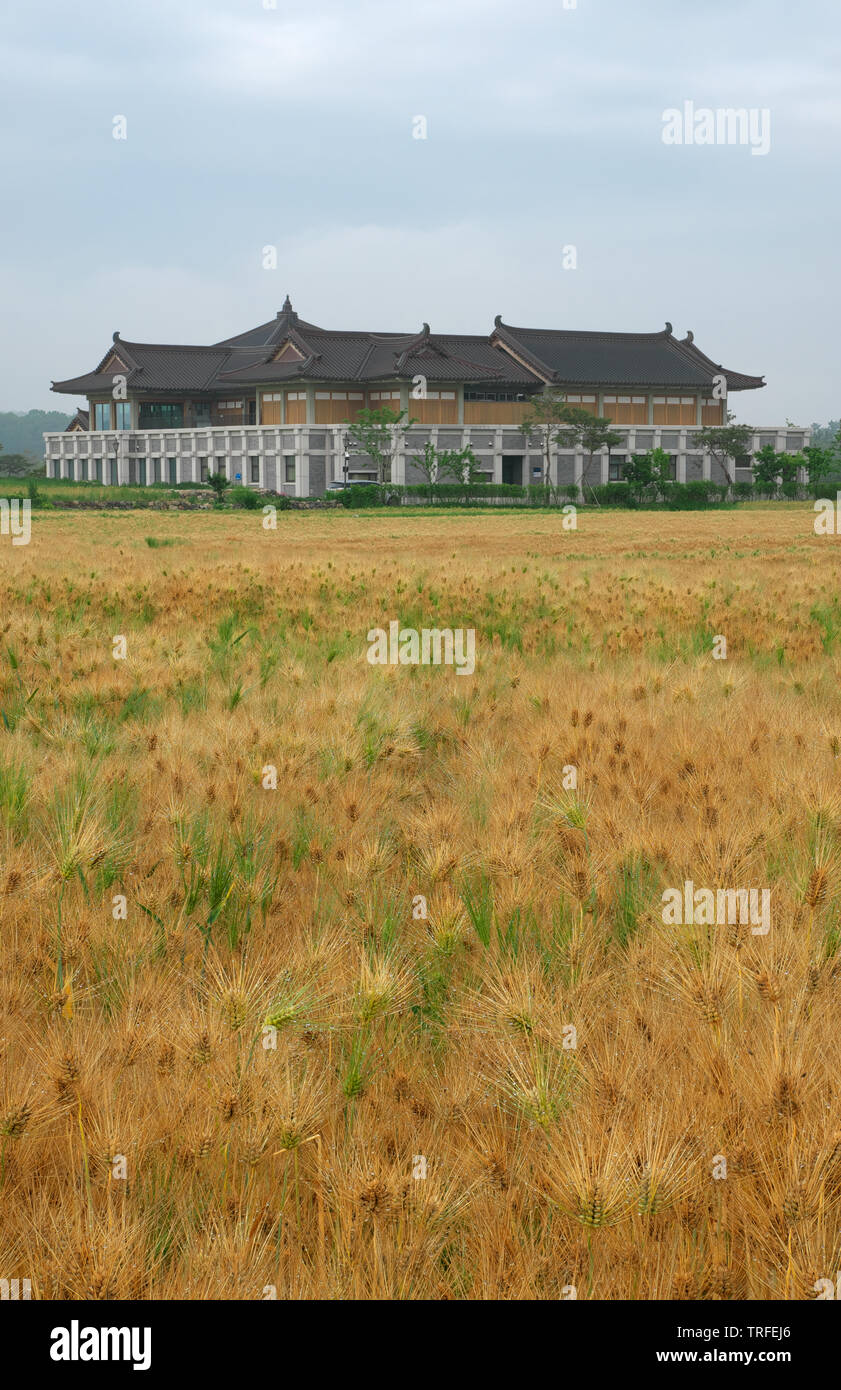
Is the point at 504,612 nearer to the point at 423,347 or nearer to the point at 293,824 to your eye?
the point at 293,824

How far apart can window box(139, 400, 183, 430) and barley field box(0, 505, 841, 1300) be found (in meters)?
70.0

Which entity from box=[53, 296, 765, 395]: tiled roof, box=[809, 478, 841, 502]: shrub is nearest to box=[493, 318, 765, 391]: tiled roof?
box=[53, 296, 765, 395]: tiled roof

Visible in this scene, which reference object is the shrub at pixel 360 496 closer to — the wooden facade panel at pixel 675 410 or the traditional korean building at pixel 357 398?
the traditional korean building at pixel 357 398

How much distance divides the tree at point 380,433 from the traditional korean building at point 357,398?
25.7 inches

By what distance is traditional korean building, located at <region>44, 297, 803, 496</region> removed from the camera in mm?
64312

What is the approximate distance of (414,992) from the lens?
296 cm

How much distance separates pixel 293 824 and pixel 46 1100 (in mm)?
1827

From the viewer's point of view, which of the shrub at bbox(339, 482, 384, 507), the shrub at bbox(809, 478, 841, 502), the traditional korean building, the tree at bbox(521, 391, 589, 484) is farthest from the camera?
the shrub at bbox(809, 478, 841, 502)

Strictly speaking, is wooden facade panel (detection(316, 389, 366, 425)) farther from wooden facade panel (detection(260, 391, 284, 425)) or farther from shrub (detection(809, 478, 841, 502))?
shrub (detection(809, 478, 841, 502))

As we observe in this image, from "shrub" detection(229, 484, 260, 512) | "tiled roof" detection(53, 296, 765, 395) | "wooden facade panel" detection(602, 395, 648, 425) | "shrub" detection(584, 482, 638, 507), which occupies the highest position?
"tiled roof" detection(53, 296, 765, 395)

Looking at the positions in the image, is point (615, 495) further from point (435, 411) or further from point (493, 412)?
point (435, 411)

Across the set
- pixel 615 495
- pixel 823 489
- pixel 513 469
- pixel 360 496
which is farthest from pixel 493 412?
pixel 823 489

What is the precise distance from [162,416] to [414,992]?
74028 millimetres

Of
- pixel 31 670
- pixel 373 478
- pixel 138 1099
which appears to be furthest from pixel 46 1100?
pixel 373 478
